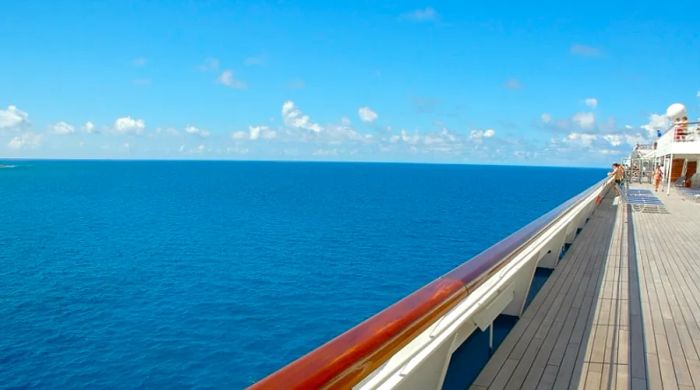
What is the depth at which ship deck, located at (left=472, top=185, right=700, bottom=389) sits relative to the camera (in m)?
2.78

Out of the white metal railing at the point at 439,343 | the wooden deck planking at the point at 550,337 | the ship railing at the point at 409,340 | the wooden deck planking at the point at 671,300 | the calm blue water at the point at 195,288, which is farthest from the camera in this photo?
the calm blue water at the point at 195,288

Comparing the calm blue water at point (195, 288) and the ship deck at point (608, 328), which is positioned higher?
the ship deck at point (608, 328)

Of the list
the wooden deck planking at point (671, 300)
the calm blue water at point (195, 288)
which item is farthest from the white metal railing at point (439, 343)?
the calm blue water at point (195, 288)

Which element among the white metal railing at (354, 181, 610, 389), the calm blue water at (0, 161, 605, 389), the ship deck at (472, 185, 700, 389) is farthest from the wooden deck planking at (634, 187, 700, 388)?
the calm blue water at (0, 161, 605, 389)

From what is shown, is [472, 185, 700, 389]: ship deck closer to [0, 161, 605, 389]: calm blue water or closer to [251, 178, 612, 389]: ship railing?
[251, 178, 612, 389]: ship railing

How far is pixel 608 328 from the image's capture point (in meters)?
3.67

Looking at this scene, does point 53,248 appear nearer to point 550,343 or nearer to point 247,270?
point 247,270

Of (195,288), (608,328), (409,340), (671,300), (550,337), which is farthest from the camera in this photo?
(195,288)

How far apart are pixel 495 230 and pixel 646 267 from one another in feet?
87.7

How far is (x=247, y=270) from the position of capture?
808 inches

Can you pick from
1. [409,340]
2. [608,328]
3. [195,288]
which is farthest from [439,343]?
[195,288]

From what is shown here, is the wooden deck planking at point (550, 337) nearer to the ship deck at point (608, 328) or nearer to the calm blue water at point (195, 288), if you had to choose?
the ship deck at point (608, 328)

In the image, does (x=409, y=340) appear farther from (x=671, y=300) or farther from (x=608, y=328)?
(x=671, y=300)

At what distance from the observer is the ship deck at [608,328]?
2781mm
